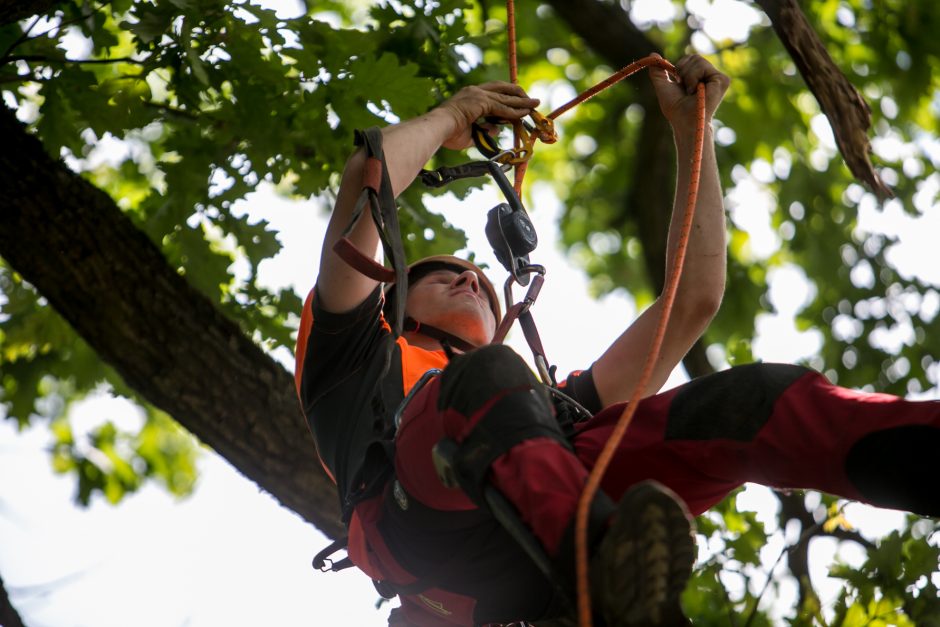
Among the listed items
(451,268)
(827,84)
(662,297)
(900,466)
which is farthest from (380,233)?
(827,84)

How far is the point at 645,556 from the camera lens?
1.65m

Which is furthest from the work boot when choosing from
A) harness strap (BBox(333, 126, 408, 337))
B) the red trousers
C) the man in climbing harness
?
harness strap (BBox(333, 126, 408, 337))

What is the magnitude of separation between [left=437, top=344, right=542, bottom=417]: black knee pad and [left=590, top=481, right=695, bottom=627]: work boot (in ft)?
1.18

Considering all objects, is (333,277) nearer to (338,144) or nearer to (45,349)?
(338,144)

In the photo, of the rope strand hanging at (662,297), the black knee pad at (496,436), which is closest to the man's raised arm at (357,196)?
the rope strand hanging at (662,297)

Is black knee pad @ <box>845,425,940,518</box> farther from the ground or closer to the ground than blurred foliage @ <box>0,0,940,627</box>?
closer to the ground

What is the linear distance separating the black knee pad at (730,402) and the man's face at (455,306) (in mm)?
895

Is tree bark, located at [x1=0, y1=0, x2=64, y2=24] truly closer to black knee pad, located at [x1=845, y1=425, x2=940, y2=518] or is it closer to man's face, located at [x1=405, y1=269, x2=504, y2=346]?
man's face, located at [x1=405, y1=269, x2=504, y2=346]

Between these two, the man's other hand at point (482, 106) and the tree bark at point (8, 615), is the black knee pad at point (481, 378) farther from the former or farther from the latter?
the tree bark at point (8, 615)

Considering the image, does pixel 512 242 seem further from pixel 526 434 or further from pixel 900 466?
pixel 900 466

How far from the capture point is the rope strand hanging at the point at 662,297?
65.8 inches

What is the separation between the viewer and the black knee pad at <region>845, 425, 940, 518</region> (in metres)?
1.81

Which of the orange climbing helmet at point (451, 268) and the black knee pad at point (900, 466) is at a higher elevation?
the orange climbing helmet at point (451, 268)

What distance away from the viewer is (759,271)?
6438 millimetres
